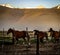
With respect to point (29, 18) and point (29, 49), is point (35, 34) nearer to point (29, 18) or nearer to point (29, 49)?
point (29, 49)

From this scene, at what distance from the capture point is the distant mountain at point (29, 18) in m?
7.77

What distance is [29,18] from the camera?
7867 millimetres

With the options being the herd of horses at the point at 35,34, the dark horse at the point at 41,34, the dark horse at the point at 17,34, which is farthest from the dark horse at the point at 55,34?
the dark horse at the point at 17,34

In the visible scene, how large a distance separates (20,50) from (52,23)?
1.01 meters

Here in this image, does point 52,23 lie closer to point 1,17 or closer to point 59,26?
point 59,26

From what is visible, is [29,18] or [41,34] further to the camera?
[29,18]

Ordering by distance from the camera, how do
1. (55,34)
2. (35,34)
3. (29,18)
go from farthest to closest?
(29,18)
(55,34)
(35,34)

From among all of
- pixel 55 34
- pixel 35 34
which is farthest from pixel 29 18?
pixel 55 34

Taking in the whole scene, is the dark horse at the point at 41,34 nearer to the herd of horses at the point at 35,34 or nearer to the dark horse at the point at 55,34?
the herd of horses at the point at 35,34

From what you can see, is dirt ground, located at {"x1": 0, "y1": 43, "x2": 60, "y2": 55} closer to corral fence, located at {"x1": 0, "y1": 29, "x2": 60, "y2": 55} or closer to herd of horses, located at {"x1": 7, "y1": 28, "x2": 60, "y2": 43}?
corral fence, located at {"x1": 0, "y1": 29, "x2": 60, "y2": 55}

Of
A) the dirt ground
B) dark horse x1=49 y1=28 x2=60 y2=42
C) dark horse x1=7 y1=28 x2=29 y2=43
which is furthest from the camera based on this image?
dark horse x1=49 y1=28 x2=60 y2=42

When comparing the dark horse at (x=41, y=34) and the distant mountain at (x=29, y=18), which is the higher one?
the distant mountain at (x=29, y=18)

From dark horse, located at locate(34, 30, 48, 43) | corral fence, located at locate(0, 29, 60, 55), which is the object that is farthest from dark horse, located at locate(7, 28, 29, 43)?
dark horse, located at locate(34, 30, 48, 43)

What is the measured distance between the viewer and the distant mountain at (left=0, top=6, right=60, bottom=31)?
7.77 metres
